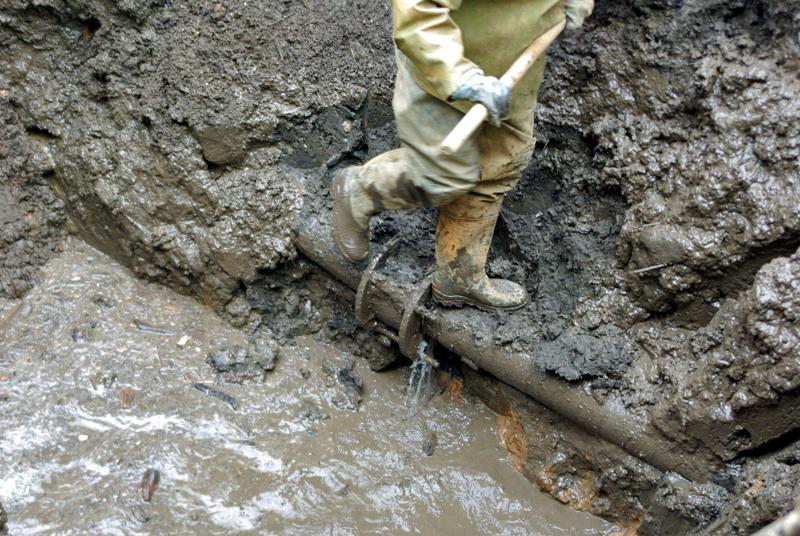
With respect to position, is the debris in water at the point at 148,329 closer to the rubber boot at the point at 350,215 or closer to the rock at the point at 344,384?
the rock at the point at 344,384

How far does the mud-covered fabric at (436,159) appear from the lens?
2506mm

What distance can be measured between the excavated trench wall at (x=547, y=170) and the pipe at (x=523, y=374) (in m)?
0.05

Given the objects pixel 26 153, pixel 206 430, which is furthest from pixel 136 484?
pixel 26 153

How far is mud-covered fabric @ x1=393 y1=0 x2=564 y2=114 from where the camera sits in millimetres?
2176

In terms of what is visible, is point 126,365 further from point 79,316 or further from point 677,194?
point 677,194

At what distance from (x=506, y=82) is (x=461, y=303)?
3.58 feet

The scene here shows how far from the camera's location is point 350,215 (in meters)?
2.95

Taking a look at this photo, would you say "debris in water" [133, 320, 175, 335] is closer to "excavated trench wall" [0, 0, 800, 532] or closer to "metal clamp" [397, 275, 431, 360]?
"excavated trench wall" [0, 0, 800, 532]

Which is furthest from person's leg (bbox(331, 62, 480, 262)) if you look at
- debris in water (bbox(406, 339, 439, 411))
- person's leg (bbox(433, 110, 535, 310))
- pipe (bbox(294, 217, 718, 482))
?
debris in water (bbox(406, 339, 439, 411))

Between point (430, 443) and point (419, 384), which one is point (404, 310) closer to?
point (419, 384)

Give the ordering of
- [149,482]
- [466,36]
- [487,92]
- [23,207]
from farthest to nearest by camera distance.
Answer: [23,207] → [149,482] → [466,36] → [487,92]

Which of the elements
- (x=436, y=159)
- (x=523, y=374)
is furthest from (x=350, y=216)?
(x=523, y=374)

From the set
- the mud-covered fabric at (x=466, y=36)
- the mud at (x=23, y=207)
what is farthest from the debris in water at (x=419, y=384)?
the mud at (x=23, y=207)

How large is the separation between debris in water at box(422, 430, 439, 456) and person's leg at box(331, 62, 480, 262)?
1003 millimetres
